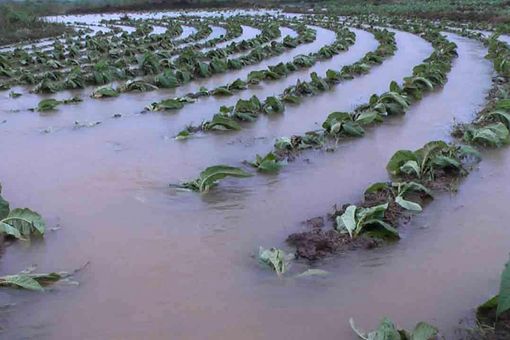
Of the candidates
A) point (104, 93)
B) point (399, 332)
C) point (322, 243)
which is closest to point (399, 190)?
point (322, 243)

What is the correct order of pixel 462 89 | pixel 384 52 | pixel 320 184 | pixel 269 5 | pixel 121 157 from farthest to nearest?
pixel 269 5
pixel 384 52
pixel 462 89
pixel 121 157
pixel 320 184

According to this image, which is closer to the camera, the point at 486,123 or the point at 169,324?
the point at 169,324

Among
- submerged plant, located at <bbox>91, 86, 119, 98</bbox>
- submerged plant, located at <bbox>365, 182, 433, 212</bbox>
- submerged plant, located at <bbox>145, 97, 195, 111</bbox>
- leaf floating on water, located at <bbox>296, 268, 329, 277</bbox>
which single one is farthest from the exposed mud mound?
submerged plant, located at <bbox>91, 86, 119, 98</bbox>

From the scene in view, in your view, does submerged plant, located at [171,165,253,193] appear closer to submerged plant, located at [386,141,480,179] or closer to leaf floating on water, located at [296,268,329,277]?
submerged plant, located at [386,141,480,179]

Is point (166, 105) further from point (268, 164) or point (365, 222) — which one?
point (365, 222)

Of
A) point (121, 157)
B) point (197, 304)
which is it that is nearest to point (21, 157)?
point (121, 157)

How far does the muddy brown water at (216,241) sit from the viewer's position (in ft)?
11.5

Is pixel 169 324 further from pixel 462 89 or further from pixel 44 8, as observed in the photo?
pixel 44 8

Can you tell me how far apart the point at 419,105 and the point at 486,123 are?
1.76 metres

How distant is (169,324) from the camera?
345 centimetres

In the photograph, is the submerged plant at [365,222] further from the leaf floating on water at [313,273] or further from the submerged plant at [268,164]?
the submerged plant at [268,164]

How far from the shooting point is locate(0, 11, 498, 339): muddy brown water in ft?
11.5

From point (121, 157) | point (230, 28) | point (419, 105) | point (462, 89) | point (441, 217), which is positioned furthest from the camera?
point (230, 28)

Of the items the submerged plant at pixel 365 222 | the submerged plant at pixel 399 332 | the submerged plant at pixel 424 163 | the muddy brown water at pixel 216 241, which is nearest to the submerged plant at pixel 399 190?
the muddy brown water at pixel 216 241
